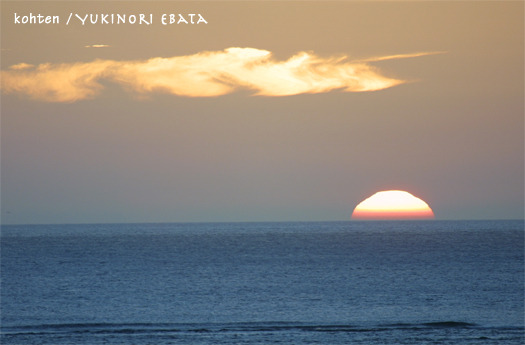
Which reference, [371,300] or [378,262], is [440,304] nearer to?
[371,300]

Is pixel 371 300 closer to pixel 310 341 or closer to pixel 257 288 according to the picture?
pixel 257 288

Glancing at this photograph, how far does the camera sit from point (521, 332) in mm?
33969

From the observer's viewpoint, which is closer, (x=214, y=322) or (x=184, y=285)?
(x=214, y=322)

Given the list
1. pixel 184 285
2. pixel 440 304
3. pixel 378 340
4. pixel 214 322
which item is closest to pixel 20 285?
pixel 184 285

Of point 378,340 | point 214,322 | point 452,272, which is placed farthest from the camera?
point 452,272

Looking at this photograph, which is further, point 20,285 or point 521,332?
point 20,285

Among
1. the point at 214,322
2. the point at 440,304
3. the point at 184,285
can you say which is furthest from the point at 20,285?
the point at 440,304

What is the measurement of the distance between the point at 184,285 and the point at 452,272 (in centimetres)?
3058

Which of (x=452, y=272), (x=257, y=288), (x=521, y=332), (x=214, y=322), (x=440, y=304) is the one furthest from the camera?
(x=452, y=272)

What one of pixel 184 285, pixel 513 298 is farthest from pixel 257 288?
pixel 513 298

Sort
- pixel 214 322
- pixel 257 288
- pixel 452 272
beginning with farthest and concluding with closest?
pixel 452 272 → pixel 257 288 → pixel 214 322

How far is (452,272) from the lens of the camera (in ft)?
246

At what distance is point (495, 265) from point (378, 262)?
49.5 ft

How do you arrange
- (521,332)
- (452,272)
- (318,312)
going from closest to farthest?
(521,332), (318,312), (452,272)
